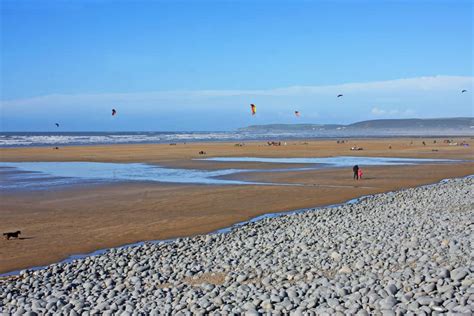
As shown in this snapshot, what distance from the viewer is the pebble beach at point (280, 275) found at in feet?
28.7

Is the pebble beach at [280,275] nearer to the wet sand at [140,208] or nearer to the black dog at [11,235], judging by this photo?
the wet sand at [140,208]

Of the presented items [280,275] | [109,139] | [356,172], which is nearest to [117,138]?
[109,139]

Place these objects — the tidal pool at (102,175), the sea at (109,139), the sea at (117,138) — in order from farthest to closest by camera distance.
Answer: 1. the sea at (117,138)
2. the sea at (109,139)
3. the tidal pool at (102,175)

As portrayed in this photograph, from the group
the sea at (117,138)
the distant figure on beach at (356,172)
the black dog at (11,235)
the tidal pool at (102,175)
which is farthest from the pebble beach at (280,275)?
the sea at (117,138)

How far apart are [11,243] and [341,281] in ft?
29.4

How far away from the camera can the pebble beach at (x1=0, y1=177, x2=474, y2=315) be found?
344 inches

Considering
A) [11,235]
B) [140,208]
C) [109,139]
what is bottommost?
[140,208]

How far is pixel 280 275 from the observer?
10.5 m

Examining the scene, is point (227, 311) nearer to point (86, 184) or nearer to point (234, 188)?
point (234, 188)

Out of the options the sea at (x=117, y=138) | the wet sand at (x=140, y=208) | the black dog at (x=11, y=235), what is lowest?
the wet sand at (x=140, y=208)

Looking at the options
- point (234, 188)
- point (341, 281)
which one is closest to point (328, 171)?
point (234, 188)

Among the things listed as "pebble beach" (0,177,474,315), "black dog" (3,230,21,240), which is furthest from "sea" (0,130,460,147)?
"pebble beach" (0,177,474,315)

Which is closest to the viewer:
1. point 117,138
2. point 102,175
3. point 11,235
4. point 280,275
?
point 280,275

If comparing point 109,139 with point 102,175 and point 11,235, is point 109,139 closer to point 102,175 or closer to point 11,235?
point 102,175
